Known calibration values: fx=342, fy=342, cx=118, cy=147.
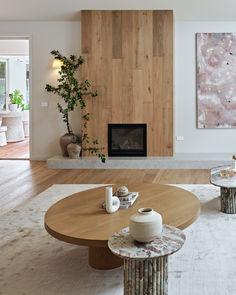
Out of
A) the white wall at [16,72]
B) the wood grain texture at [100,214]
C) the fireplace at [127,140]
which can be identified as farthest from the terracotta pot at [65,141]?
the white wall at [16,72]

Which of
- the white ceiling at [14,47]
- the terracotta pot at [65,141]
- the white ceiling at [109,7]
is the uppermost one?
the white ceiling at [14,47]

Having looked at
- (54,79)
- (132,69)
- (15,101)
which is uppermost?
(132,69)

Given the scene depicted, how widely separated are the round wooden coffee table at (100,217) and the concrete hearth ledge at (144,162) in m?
3.05

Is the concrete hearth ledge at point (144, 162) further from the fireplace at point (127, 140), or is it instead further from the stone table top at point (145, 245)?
the stone table top at point (145, 245)

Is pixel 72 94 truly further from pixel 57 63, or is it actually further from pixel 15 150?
pixel 15 150

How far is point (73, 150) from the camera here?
6.13 m

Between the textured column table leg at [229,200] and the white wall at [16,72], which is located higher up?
the white wall at [16,72]

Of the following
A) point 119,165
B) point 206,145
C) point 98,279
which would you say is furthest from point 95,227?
point 206,145

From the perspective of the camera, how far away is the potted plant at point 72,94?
20.2 feet

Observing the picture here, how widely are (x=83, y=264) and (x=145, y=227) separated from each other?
89 cm

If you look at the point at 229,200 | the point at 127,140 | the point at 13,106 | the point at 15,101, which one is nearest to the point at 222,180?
the point at 229,200

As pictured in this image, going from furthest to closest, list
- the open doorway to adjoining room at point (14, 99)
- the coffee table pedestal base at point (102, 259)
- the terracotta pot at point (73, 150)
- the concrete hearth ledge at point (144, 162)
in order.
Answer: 1. the open doorway to adjoining room at point (14, 99)
2. the terracotta pot at point (73, 150)
3. the concrete hearth ledge at point (144, 162)
4. the coffee table pedestal base at point (102, 259)

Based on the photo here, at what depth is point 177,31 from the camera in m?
6.61

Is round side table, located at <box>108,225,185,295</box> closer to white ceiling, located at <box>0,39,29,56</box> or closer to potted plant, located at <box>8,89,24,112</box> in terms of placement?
white ceiling, located at <box>0,39,29,56</box>
